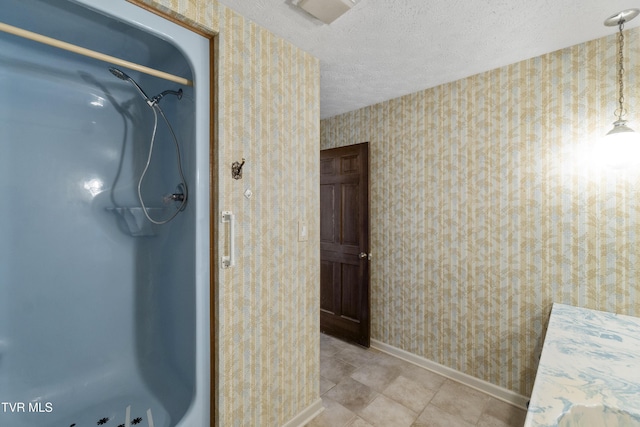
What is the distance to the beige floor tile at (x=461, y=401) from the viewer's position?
1922 mm

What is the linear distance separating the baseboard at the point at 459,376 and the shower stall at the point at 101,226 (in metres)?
1.83

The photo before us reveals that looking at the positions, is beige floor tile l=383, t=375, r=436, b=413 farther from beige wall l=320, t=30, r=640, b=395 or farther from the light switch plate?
the light switch plate

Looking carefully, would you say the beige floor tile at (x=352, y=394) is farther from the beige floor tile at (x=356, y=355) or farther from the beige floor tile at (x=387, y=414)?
the beige floor tile at (x=356, y=355)

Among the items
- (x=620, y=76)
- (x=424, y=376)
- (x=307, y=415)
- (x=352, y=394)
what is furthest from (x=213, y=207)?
(x=620, y=76)

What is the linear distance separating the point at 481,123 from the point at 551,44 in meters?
0.59

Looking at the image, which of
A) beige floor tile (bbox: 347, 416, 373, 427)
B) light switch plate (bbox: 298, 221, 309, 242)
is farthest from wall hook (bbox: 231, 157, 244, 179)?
beige floor tile (bbox: 347, 416, 373, 427)

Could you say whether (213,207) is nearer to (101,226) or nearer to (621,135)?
→ (101,226)

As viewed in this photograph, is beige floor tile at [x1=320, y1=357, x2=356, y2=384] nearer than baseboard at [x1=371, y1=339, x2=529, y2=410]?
No

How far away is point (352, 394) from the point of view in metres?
2.12

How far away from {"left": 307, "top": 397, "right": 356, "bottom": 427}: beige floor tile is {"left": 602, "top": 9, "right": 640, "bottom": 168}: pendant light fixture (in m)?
2.31

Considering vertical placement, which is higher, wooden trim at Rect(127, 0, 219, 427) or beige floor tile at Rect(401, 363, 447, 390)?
wooden trim at Rect(127, 0, 219, 427)

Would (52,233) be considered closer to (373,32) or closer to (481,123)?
(373,32)

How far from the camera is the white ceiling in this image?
4.81ft

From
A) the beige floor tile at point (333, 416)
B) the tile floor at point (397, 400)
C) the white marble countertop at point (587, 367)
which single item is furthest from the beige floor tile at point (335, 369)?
the white marble countertop at point (587, 367)
